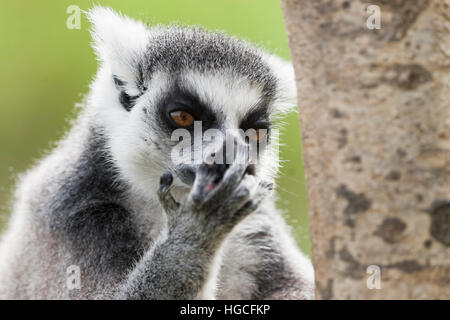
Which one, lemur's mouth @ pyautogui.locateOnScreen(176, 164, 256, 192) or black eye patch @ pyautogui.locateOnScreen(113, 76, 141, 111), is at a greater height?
black eye patch @ pyautogui.locateOnScreen(113, 76, 141, 111)

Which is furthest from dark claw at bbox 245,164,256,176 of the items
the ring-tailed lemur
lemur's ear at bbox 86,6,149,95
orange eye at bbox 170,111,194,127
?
lemur's ear at bbox 86,6,149,95

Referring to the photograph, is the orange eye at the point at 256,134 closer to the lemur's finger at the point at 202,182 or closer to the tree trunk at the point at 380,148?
the lemur's finger at the point at 202,182

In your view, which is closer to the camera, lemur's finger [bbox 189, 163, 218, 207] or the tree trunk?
the tree trunk

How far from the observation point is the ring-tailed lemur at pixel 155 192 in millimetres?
3387

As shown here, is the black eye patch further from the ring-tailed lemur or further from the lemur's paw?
the lemur's paw

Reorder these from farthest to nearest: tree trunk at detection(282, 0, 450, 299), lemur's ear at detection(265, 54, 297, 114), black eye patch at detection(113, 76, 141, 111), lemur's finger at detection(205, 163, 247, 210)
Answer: lemur's ear at detection(265, 54, 297, 114) < black eye patch at detection(113, 76, 141, 111) < lemur's finger at detection(205, 163, 247, 210) < tree trunk at detection(282, 0, 450, 299)

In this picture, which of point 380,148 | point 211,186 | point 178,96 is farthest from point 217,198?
point 380,148

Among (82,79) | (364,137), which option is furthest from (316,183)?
(82,79)

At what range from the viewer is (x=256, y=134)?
417 cm

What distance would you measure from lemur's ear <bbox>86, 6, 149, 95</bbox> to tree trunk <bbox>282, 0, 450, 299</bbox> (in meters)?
2.17

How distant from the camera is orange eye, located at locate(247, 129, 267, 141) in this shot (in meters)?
4.12

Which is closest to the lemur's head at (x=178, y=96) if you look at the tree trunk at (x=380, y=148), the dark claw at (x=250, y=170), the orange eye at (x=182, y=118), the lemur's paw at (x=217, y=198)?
the orange eye at (x=182, y=118)

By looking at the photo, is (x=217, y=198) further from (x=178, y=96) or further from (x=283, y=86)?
(x=283, y=86)
